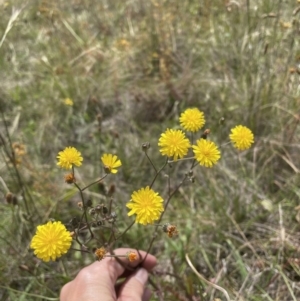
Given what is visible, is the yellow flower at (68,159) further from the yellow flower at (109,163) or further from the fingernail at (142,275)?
the fingernail at (142,275)

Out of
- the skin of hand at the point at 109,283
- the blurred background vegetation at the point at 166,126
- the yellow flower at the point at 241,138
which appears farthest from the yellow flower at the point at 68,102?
the yellow flower at the point at 241,138

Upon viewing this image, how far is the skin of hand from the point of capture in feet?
2.90

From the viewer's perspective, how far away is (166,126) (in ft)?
5.98

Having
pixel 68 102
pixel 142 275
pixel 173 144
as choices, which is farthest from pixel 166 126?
pixel 173 144

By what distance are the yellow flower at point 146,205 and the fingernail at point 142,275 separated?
29 cm

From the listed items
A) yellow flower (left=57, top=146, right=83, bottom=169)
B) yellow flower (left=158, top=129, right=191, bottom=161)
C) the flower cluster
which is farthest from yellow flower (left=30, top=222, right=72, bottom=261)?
yellow flower (left=158, top=129, right=191, bottom=161)

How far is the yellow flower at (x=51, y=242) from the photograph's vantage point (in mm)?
766

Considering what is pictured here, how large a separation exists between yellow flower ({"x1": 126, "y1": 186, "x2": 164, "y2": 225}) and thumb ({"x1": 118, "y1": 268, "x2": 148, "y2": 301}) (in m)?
0.26

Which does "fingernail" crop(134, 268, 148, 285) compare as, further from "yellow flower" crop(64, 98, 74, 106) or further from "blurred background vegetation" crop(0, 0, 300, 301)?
"yellow flower" crop(64, 98, 74, 106)

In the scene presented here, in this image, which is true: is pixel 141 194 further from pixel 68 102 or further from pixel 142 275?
pixel 68 102

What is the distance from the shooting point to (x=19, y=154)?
155cm

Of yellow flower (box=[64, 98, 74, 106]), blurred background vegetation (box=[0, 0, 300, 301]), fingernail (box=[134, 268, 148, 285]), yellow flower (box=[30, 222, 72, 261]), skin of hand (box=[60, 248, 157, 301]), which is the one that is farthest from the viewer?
yellow flower (box=[64, 98, 74, 106])

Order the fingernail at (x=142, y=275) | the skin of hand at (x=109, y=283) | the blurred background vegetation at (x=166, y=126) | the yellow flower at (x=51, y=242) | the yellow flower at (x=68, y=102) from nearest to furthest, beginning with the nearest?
the yellow flower at (x=51, y=242) < the skin of hand at (x=109, y=283) < the fingernail at (x=142, y=275) < the blurred background vegetation at (x=166, y=126) < the yellow flower at (x=68, y=102)

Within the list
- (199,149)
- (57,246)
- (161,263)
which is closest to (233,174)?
(161,263)
